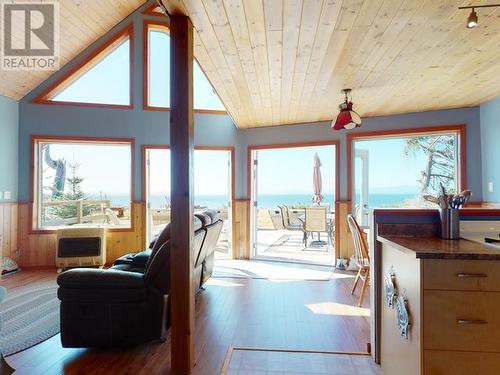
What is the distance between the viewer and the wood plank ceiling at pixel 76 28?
4508 mm

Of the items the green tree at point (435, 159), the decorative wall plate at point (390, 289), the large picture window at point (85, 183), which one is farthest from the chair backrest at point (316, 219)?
the decorative wall plate at point (390, 289)

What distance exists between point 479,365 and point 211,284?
125 inches

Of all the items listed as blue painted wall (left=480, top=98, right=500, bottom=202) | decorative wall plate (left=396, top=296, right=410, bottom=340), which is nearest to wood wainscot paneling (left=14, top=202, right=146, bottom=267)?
decorative wall plate (left=396, top=296, right=410, bottom=340)

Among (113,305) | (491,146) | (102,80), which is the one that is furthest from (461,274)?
(102,80)

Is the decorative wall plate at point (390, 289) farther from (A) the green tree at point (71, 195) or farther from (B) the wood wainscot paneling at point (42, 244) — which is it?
(A) the green tree at point (71, 195)

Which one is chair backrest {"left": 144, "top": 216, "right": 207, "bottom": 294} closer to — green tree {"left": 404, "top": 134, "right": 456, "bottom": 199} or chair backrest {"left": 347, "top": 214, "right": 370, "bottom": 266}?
chair backrest {"left": 347, "top": 214, "right": 370, "bottom": 266}

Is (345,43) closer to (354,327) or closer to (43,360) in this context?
(354,327)

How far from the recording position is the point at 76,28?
15.7ft

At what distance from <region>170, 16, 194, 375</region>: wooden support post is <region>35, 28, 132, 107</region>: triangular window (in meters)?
3.75

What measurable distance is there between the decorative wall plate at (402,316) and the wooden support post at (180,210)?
4.27 feet

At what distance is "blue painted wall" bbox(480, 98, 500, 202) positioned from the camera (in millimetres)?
4137

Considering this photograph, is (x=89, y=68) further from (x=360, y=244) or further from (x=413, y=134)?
(x=413, y=134)

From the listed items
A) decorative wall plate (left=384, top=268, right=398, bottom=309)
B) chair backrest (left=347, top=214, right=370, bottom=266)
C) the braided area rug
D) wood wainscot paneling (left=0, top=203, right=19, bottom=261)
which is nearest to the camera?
→ decorative wall plate (left=384, top=268, right=398, bottom=309)

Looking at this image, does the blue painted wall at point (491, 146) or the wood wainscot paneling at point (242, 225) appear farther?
the wood wainscot paneling at point (242, 225)
